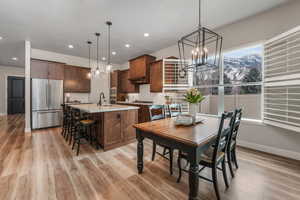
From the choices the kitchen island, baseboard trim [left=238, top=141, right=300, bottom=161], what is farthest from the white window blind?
the kitchen island

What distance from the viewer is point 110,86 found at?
673 centimetres

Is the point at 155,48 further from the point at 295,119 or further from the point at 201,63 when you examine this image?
the point at 295,119

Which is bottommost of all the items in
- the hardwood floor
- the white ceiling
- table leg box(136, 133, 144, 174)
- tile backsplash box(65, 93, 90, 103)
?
the hardwood floor

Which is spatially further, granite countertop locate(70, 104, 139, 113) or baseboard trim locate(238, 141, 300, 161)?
granite countertop locate(70, 104, 139, 113)

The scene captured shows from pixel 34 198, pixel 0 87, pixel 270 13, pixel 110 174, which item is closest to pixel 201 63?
pixel 110 174

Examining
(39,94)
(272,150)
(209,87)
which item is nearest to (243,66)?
(209,87)

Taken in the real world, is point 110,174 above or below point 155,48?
below

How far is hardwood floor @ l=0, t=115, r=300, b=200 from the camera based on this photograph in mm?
1607

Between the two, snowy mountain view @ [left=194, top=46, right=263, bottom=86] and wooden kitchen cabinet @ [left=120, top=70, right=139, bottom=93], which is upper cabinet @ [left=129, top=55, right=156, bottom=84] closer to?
wooden kitchen cabinet @ [left=120, top=70, right=139, bottom=93]

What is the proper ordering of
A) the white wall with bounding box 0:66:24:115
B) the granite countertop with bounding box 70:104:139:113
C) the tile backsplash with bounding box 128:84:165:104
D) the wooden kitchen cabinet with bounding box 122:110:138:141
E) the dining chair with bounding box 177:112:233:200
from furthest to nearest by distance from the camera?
the white wall with bounding box 0:66:24:115 → the tile backsplash with bounding box 128:84:165:104 → the wooden kitchen cabinet with bounding box 122:110:138:141 → the granite countertop with bounding box 70:104:139:113 → the dining chair with bounding box 177:112:233:200

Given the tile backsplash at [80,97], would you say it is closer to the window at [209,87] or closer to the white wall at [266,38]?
the window at [209,87]

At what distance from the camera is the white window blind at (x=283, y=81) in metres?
2.27

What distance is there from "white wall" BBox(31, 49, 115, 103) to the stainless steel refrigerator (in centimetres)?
83

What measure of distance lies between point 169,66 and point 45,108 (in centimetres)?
459
